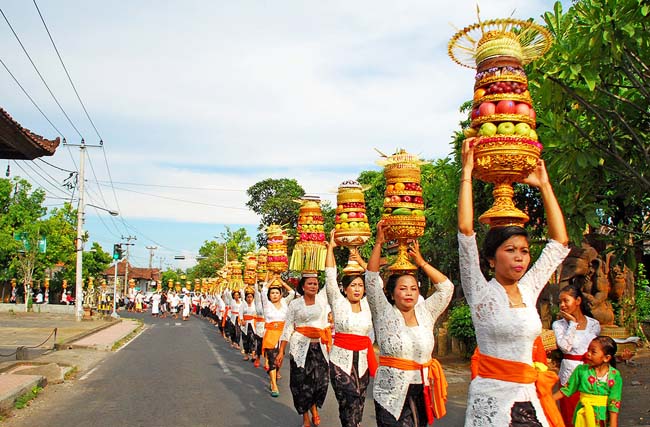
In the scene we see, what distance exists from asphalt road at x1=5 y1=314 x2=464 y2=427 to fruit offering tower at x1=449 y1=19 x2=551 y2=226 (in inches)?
202

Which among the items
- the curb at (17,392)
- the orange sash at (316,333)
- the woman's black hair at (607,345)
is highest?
the woman's black hair at (607,345)

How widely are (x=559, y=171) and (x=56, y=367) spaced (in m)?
10.5

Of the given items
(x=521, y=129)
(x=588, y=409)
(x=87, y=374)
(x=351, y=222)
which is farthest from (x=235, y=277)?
(x=521, y=129)

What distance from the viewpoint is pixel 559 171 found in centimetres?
554

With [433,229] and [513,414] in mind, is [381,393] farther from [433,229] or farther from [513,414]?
[433,229]

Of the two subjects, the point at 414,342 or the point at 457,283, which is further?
the point at 457,283

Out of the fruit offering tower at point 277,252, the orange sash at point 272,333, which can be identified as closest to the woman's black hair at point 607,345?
the fruit offering tower at point 277,252

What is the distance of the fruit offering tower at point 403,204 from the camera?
503 centimetres

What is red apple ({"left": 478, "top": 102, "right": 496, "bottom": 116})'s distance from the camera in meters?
3.59

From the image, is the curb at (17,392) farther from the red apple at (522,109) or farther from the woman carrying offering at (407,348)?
the red apple at (522,109)

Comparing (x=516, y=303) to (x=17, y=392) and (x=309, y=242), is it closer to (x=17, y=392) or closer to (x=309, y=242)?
(x=309, y=242)

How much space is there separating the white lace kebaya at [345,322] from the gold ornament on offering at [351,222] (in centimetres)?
22

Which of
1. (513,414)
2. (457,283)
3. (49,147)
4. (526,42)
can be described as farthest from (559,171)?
(457,283)

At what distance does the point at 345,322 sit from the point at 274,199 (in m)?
38.4
